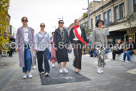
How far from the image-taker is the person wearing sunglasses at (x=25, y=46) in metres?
5.92

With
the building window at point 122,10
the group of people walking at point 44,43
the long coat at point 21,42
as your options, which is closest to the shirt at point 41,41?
the group of people walking at point 44,43

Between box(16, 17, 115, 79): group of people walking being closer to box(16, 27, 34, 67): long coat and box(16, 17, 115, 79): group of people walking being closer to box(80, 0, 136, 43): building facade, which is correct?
box(16, 27, 34, 67): long coat

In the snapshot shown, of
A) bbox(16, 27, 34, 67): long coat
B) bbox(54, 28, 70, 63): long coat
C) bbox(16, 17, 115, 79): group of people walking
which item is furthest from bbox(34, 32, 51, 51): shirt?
bbox(54, 28, 70, 63): long coat

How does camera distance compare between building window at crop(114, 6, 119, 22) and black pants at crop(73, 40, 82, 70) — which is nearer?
black pants at crop(73, 40, 82, 70)

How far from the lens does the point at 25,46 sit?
6012mm

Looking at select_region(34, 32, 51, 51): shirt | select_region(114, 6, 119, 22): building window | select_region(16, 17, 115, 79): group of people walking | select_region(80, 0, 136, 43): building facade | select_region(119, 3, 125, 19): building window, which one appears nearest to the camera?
select_region(16, 17, 115, 79): group of people walking

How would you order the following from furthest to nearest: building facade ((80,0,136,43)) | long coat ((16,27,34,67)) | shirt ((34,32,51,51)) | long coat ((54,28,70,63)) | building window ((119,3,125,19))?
building window ((119,3,125,19))
building facade ((80,0,136,43))
long coat ((54,28,70,63))
shirt ((34,32,51,51))
long coat ((16,27,34,67))

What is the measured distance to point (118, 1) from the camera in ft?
75.9

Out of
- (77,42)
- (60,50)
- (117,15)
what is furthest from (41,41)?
(117,15)

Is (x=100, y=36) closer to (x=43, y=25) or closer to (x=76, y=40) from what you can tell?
→ (x=76, y=40)

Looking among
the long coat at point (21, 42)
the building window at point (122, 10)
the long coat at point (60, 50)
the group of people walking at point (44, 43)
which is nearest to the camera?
the long coat at point (21, 42)

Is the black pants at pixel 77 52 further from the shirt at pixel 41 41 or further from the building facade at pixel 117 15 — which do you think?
the building facade at pixel 117 15

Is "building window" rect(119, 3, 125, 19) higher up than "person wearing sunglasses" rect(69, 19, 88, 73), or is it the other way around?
"building window" rect(119, 3, 125, 19)

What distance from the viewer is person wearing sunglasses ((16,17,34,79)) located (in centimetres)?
592
